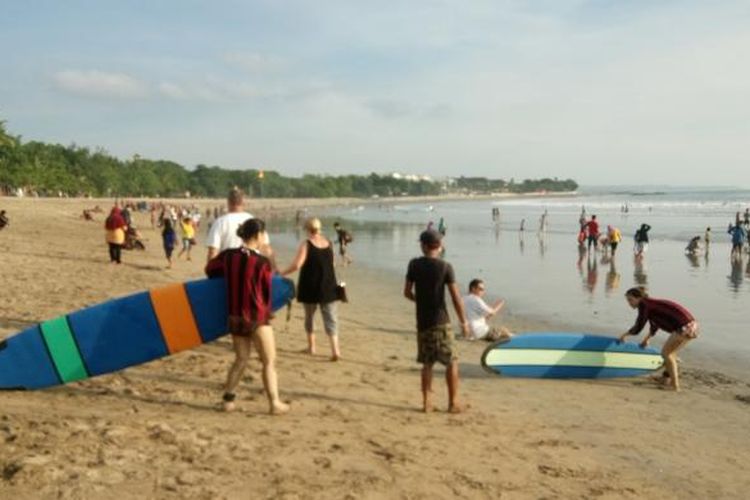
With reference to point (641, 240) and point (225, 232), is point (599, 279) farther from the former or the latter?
point (225, 232)

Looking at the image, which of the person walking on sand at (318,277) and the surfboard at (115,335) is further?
the person walking on sand at (318,277)

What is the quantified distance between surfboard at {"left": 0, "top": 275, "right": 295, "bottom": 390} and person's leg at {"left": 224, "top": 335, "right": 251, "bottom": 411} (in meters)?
0.92

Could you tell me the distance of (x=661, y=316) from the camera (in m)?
7.36

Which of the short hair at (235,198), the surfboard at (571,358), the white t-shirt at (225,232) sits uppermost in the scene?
the short hair at (235,198)

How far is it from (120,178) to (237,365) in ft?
318

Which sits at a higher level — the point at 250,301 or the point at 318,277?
the point at 250,301

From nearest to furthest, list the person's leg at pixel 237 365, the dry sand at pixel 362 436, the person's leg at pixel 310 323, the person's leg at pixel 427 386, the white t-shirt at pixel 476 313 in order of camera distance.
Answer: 1. the dry sand at pixel 362 436
2. the person's leg at pixel 237 365
3. the person's leg at pixel 427 386
4. the person's leg at pixel 310 323
5. the white t-shirt at pixel 476 313

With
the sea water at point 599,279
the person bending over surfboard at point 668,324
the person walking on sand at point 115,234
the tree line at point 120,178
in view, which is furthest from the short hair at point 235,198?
the tree line at point 120,178

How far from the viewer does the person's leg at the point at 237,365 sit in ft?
17.1

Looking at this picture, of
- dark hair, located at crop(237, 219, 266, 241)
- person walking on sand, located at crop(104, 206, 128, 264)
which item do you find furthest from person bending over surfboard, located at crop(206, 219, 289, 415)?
person walking on sand, located at crop(104, 206, 128, 264)

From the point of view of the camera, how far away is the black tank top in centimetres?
716

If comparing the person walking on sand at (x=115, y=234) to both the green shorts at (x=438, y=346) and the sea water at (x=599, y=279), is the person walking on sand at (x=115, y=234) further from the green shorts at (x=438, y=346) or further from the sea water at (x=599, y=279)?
the green shorts at (x=438, y=346)

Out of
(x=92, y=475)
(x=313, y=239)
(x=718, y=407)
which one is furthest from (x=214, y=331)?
(x=718, y=407)

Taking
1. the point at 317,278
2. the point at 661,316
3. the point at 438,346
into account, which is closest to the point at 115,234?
the point at 317,278
